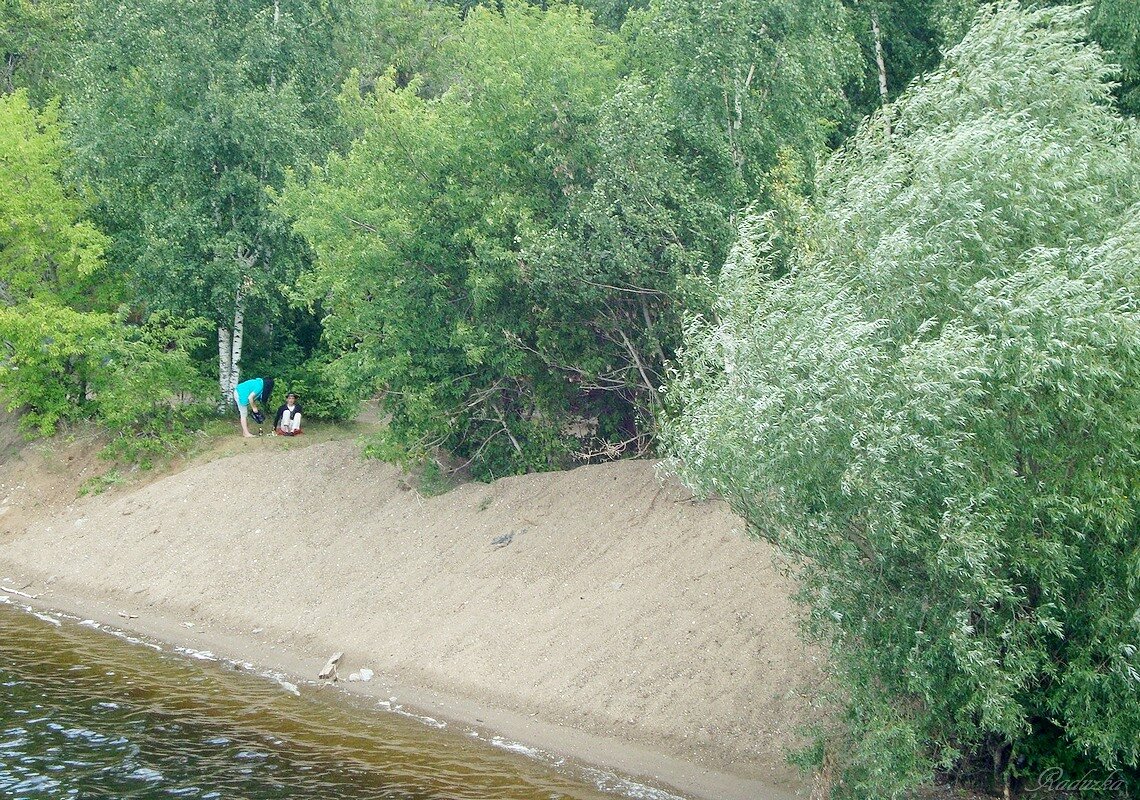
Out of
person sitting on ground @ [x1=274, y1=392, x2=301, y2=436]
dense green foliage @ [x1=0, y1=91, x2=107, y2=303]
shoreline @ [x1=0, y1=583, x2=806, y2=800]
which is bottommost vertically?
shoreline @ [x1=0, y1=583, x2=806, y2=800]

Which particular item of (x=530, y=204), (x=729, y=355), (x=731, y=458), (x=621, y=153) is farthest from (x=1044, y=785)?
(x=530, y=204)

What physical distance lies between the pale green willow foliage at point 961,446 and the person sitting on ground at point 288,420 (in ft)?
56.8

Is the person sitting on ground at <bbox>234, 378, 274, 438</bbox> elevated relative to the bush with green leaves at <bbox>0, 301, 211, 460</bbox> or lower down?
lower down

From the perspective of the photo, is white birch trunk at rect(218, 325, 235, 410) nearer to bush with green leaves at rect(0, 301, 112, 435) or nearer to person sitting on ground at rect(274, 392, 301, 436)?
person sitting on ground at rect(274, 392, 301, 436)

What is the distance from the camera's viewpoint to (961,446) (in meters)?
10.1

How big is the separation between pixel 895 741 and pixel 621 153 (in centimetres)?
1030

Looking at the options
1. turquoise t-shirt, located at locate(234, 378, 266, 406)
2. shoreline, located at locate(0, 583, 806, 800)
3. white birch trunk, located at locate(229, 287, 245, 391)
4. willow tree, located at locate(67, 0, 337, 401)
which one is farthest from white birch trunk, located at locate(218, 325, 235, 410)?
shoreline, located at locate(0, 583, 806, 800)

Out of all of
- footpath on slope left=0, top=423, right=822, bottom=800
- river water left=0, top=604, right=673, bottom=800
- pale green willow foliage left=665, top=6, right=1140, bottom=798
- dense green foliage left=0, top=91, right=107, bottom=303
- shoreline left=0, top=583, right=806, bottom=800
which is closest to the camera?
pale green willow foliage left=665, top=6, right=1140, bottom=798

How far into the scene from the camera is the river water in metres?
13.8

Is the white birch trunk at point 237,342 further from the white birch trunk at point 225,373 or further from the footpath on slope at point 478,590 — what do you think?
the footpath on slope at point 478,590

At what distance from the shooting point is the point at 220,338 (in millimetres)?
28719

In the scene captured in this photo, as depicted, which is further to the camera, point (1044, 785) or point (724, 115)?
point (724, 115)

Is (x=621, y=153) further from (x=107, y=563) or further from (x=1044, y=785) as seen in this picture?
(x=107, y=563)

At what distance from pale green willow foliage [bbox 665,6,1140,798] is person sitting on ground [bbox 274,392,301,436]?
17.3m
